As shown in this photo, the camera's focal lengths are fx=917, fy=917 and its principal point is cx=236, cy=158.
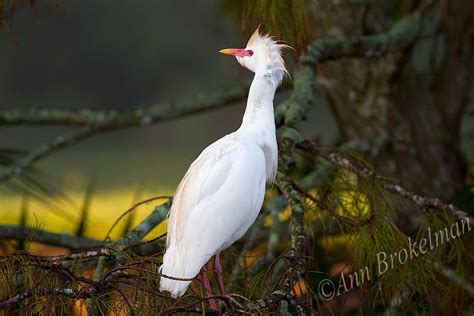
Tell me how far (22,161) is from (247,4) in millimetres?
857

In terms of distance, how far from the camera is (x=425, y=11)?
7.61 ft

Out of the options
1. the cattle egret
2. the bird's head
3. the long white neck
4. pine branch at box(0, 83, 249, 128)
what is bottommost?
the cattle egret

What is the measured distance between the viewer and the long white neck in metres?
1.44

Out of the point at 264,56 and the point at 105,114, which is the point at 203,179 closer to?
the point at 264,56

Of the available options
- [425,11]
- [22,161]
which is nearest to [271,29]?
[22,161]

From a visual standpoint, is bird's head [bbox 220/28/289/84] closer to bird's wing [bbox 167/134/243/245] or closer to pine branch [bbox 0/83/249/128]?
bird's wing [bbox 167/134/243/245]

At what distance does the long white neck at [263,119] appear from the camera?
1444 millimetres

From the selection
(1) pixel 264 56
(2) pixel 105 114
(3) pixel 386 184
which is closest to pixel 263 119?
(1) pixel 264 56

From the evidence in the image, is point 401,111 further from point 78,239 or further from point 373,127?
point 78,239

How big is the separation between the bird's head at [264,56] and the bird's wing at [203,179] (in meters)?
0.14

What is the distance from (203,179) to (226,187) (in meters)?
0.04

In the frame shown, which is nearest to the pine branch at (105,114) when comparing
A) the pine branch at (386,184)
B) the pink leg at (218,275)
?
the pine branch at (386,184)

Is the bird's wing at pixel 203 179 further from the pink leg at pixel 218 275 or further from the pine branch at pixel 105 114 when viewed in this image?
the pine branch at pixel 105 114

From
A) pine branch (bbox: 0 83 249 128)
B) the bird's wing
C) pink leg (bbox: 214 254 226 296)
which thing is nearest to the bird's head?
the bird's wing
